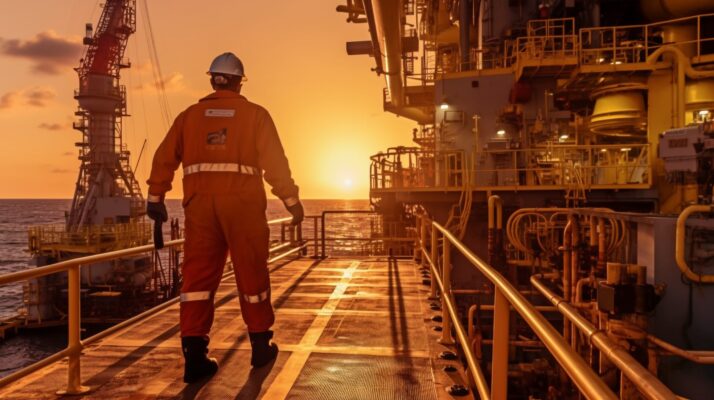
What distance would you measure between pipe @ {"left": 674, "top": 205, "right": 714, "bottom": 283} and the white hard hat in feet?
22.5

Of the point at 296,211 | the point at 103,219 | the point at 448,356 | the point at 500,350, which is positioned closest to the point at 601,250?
the point at 448,356

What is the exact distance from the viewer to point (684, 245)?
295 inches

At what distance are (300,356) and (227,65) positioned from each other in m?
2.59

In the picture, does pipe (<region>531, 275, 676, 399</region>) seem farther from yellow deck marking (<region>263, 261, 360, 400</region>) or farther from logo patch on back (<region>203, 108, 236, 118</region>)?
logo patch on back (<region>203, 108, 236, 118</region>)

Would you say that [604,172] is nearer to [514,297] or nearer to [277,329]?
[277,329]

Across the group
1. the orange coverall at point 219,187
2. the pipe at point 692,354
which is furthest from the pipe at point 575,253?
the orange coverall at point 219,187

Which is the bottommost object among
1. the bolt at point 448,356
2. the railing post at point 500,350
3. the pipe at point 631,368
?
Answer: the bolt at point 448,356

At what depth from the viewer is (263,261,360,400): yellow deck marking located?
3543 mm

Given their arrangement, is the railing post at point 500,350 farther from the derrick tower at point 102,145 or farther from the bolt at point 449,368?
the derrick tower at point 102,145

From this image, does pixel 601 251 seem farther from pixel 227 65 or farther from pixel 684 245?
pixel 227 65

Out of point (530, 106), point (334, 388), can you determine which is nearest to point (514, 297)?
point (334, 388)

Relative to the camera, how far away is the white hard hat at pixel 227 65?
12.2 feet

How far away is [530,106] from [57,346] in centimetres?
2603

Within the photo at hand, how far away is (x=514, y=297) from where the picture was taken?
81.8 inches
